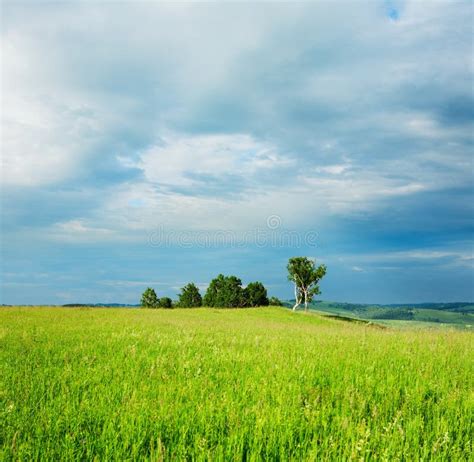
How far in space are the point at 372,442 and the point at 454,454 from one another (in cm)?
83

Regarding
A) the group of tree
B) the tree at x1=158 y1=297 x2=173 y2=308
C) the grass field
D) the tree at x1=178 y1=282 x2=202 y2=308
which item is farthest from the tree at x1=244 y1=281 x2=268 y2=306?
the grass field

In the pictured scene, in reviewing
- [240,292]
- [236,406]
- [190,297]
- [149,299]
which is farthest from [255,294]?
[236,406]

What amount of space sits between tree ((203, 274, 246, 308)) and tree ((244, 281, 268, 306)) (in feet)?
4.55

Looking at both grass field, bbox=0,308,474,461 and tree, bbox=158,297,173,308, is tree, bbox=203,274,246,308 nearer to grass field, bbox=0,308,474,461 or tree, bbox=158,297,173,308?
tree, bbox=158,297,173,308

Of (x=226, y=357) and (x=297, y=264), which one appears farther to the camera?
(x=297, y=264)

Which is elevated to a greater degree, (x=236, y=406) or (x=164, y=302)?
(x=236, y=406)

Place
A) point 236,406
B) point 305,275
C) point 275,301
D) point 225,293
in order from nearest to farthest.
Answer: point 236,406 → point 305,275 → point 225,293 → point 275,301

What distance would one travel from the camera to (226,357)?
900cm

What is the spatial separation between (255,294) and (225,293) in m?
8.43

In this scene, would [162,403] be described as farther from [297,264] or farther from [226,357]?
[297,264]

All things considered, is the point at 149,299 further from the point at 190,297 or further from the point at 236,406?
the point at 236,406

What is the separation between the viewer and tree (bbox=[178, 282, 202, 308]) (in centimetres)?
11888

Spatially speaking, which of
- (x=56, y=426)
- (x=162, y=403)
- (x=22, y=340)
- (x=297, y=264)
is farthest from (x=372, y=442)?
(x=297, y=264)

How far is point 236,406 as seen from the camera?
16.6 feet
